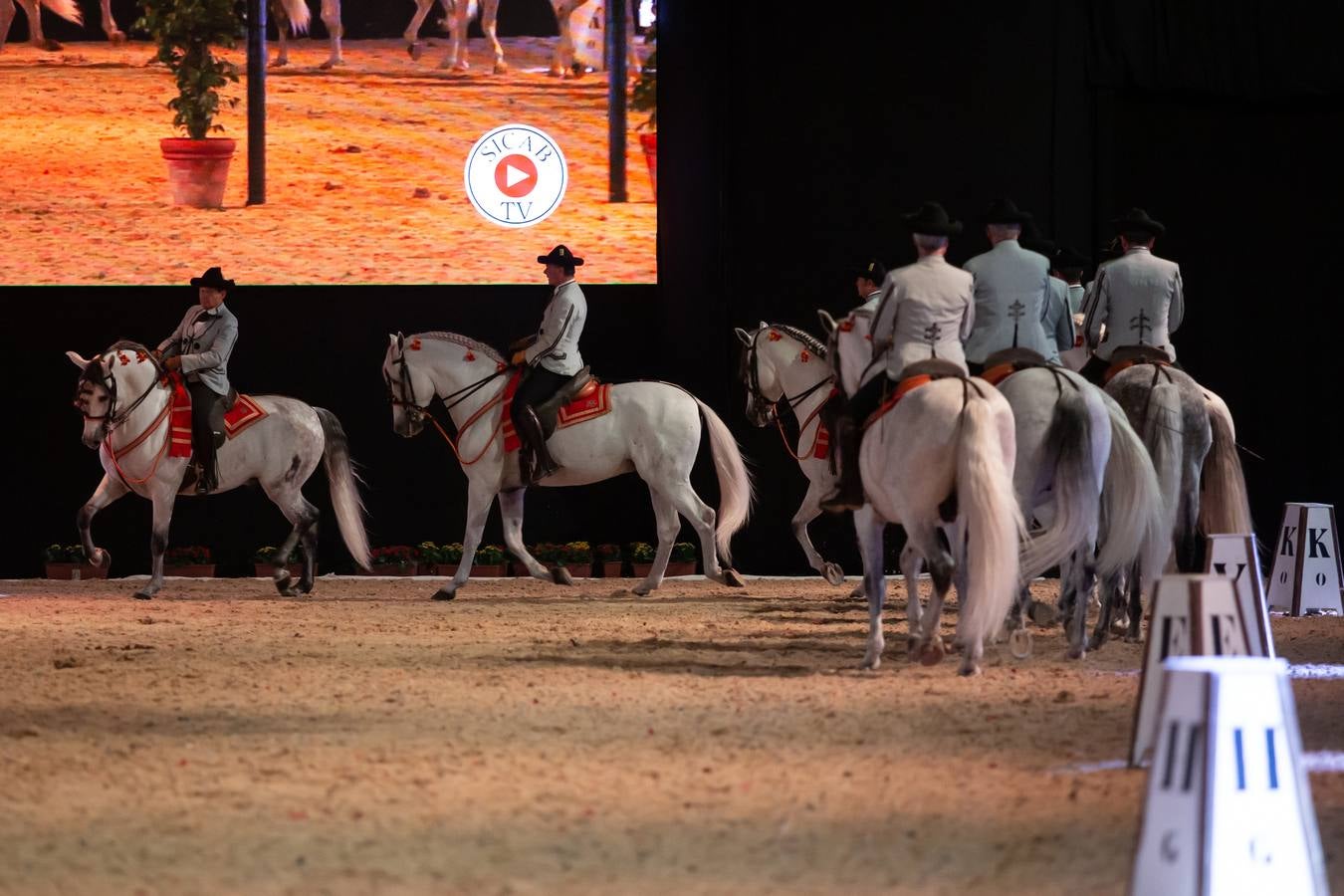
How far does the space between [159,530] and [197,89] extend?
10.9 feet

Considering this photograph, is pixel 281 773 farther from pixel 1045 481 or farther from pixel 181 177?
pixel 181 177

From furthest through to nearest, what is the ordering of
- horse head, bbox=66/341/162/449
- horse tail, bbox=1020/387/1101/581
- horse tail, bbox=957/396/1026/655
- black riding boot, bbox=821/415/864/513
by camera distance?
horse head, bbox=66/341/162/449 → black riding boot, bbox=821/415/864/513 → horse tail, bbox=1020/387/1101/581 → horse tail, bbox=957/396/1026/655

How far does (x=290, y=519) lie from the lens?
11711 millimetres

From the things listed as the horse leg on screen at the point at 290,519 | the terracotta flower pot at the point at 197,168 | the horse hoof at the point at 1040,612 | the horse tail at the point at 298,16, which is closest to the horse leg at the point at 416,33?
the horse tail at the point at 298,16

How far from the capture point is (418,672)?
301 inches

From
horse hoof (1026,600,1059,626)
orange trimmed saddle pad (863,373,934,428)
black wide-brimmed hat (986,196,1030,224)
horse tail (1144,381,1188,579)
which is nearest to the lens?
orange trimmed saddle pad (863,373,934,428)

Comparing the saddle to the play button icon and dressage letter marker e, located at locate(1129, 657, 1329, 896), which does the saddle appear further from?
dressage letter marker e, located at locate(1129, 657, 1329, 896)

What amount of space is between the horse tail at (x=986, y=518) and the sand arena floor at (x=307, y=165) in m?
6.38

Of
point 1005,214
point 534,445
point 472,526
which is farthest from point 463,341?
point 1005,214

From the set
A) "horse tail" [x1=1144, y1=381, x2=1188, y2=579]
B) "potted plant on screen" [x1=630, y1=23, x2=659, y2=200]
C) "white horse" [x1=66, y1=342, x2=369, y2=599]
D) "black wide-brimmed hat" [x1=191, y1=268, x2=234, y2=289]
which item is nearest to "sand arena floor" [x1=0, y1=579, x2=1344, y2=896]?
"horse tail" [x1=1144, y1=381, x2=1188, y2=579]

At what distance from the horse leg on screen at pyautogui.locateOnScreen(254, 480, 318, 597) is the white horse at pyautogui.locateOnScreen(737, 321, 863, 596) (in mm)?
3090

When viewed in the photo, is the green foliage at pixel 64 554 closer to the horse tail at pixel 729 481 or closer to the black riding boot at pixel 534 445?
the black riding boot at pixel 534 445

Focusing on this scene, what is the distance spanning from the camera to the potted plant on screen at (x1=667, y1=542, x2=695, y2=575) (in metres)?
13.1

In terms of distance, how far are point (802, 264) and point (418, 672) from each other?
6015 millimetres
